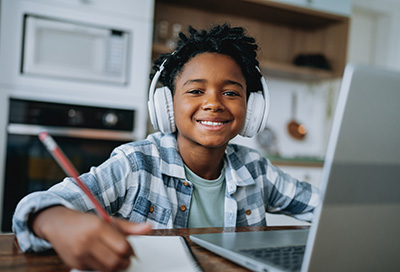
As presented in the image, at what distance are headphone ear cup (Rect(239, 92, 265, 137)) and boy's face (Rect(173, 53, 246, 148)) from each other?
0.04 meters

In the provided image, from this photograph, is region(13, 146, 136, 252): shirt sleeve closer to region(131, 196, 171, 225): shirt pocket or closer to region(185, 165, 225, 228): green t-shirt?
region(131, 196, 171, 225): shirt pocket

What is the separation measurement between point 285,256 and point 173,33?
7.92 feet

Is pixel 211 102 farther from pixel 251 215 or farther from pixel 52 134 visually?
pixel 52 134

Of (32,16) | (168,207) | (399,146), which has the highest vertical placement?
(32,16)

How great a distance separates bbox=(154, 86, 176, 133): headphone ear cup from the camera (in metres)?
1.03

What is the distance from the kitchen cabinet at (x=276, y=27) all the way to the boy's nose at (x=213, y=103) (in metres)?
1.55

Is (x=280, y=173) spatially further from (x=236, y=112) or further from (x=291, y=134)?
(x=291, y=134)

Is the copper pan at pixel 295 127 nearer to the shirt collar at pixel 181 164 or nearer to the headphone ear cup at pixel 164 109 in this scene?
the shirt collar at pixel 181 164

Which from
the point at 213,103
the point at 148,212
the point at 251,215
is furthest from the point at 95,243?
the point at 251,215

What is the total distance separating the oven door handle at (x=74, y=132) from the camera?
199cm

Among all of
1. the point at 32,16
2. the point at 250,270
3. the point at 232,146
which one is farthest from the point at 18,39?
the point at 250,270

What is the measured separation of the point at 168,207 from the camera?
957mm

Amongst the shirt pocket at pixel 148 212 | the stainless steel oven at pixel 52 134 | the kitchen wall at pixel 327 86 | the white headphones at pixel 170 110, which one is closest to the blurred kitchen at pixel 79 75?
the stainless steel oven at pixel 52 134

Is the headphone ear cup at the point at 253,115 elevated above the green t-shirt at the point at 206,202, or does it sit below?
above
